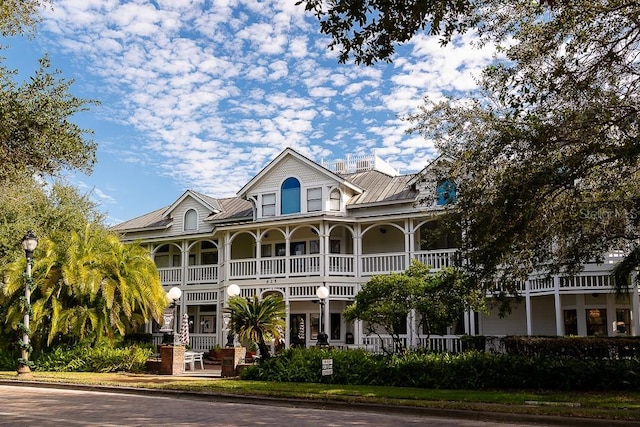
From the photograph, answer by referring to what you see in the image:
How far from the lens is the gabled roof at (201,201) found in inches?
1344

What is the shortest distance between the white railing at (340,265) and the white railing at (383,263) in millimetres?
610

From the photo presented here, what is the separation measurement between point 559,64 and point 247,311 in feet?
39.6

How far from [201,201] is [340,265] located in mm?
9199

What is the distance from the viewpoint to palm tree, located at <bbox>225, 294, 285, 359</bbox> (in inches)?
800

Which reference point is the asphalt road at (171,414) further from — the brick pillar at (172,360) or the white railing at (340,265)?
the white railing at (340,265)

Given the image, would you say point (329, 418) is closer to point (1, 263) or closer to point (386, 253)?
point (386, 253)

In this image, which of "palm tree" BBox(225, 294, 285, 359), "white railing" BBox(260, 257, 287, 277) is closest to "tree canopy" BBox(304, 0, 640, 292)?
"palm tree" BBox(225, 294, 285, 359)

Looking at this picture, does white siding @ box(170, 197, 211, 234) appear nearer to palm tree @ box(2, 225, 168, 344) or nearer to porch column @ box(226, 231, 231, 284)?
porch column @ box(226, 231, 231, 284)

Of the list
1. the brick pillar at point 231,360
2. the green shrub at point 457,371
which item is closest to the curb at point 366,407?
the green shrub at point 457,371

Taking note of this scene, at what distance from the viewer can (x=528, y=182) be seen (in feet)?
42.5

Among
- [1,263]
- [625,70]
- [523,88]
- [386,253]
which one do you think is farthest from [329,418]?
[1,263]

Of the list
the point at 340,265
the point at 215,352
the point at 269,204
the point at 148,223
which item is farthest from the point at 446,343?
the point at 148,223

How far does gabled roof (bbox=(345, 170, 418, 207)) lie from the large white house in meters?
0.06

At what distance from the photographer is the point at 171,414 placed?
13.1 meters
